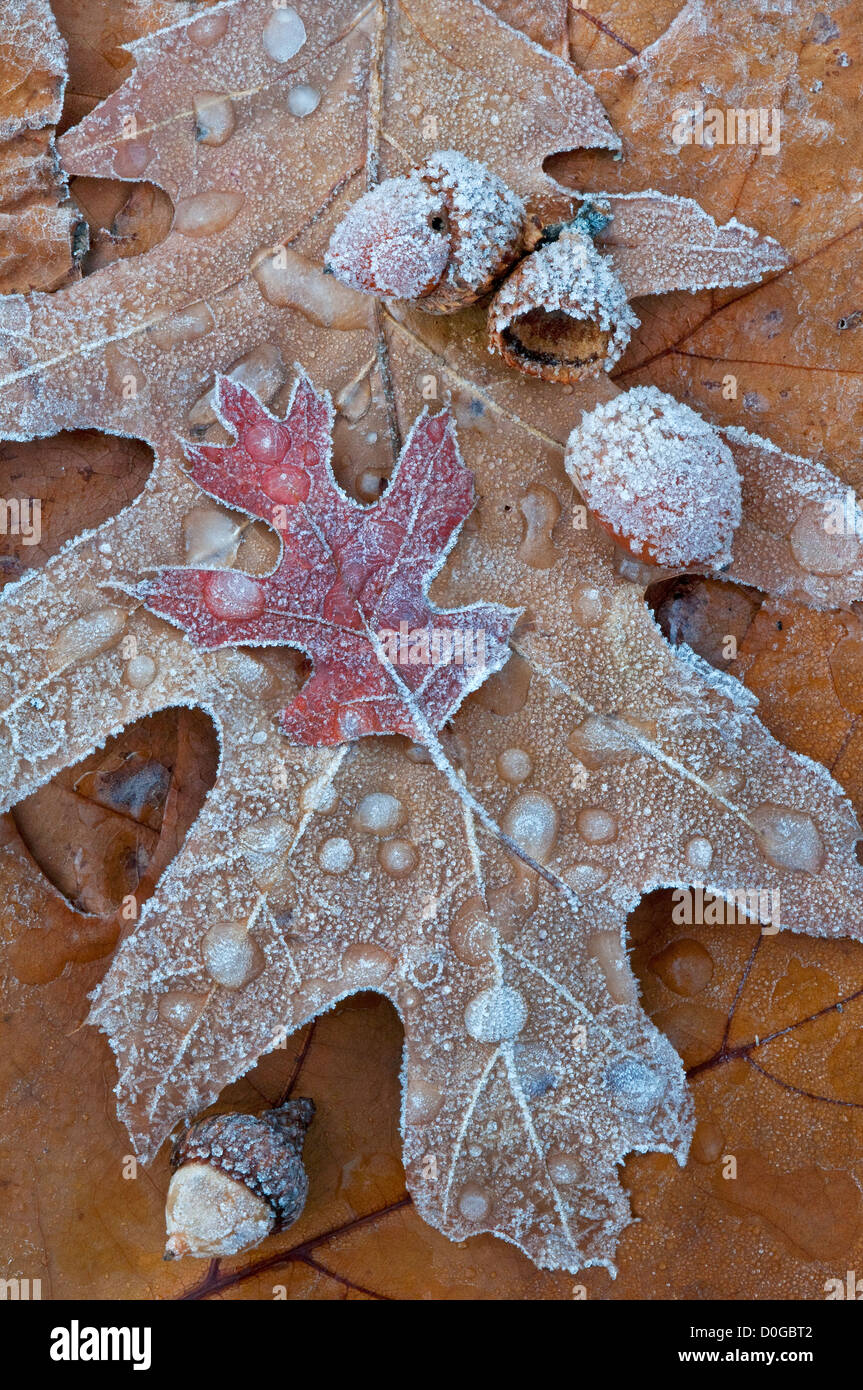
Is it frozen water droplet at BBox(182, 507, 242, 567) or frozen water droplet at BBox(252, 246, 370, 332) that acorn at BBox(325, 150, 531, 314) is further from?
frozen water droplet at BBox(182, 507, 242, 567)

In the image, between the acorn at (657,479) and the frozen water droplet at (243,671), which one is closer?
the acorn at (657,479)

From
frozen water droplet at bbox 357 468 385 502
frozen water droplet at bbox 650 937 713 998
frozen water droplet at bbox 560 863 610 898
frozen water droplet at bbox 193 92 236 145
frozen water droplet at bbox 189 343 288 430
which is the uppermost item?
frozen water droplet at bbox 193 92 236 145

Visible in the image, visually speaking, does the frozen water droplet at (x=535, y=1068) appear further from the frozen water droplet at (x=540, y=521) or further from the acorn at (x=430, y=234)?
the acorn at (x=430, y=234)

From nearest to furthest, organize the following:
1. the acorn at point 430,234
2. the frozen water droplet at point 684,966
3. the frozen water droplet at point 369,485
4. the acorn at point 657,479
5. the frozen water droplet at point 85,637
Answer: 1. the acorn at point 430,234
2. the acorn at point 657,479
3. the frozen water droplet at point 85,637
4. the frozen water droplet at point 369,485
5. the frozen water droplet at point 684,966

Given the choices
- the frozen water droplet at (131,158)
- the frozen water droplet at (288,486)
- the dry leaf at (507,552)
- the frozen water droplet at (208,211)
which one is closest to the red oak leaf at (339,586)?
the frozen water droplet at (288,486)

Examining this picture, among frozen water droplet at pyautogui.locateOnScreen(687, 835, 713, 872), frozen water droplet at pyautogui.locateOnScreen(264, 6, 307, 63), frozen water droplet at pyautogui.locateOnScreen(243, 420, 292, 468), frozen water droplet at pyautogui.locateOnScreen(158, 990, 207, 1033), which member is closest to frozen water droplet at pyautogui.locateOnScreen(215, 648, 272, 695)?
frozen water droplet at pyautogui.locateOnScreen(243, 420, 292, 468)

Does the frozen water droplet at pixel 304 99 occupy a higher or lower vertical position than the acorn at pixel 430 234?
higher

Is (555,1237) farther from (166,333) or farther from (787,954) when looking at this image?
(166,333)
